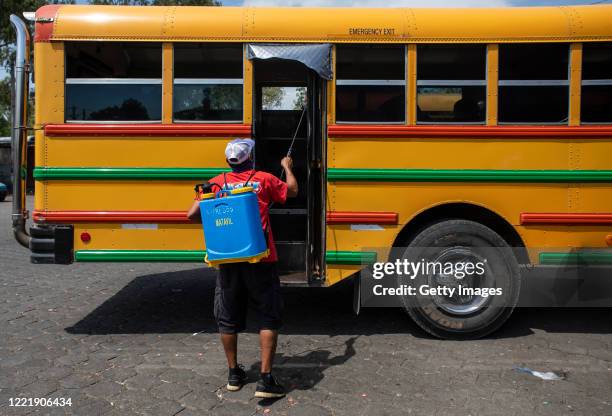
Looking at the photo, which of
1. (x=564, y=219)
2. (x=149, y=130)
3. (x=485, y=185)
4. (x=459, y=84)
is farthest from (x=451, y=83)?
(x=149, y=130)

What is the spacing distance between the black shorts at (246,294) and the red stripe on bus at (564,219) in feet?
7.52

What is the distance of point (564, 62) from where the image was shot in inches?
178

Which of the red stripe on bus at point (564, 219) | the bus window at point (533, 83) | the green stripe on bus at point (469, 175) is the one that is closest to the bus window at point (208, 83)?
the green stripe on bus at point (469, 175)

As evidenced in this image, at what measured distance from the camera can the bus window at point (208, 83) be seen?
4.59 meters

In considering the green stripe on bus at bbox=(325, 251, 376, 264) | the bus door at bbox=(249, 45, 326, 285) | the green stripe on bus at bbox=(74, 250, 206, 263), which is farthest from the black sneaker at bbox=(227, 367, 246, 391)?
the green stripe on bus at bbox=(325, 251, 376, 264)

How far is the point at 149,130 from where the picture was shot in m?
4.57

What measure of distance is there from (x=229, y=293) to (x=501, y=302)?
2.41 metres

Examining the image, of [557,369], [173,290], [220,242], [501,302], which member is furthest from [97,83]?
[557,369]

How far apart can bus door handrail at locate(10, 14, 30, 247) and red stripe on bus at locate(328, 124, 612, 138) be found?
2.71m

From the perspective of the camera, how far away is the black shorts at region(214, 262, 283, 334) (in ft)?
11.7

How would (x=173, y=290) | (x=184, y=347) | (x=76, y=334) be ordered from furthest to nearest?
1. (x=173, y=290)
2. (x=76, y=334)
3. (x=184, y=347)

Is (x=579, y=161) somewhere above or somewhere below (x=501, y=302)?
above

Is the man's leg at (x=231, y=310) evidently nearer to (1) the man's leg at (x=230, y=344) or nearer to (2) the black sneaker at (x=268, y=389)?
(1) the man's leg at (x=230, y=344)

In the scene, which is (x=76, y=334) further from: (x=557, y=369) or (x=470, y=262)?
(x=557, y=369)
